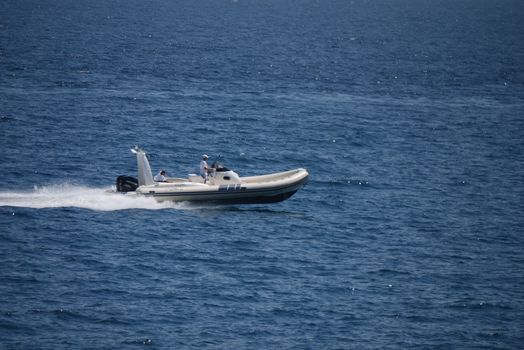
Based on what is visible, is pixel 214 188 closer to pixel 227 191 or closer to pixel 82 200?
pixel 227 191

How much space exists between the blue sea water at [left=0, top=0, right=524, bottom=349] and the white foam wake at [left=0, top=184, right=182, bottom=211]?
0.41 feet

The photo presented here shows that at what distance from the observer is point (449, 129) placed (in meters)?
73.4

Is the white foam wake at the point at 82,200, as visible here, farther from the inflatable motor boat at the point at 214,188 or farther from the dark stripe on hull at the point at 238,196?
the dark stripe on hull at the point at 238,196

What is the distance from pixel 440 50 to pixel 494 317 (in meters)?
102

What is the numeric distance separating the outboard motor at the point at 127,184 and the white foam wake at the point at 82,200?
0.37 m

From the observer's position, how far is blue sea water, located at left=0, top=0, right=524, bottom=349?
1396 inches

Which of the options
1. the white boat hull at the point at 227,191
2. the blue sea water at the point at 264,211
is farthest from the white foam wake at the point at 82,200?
the white boat hull at the point at 227,191

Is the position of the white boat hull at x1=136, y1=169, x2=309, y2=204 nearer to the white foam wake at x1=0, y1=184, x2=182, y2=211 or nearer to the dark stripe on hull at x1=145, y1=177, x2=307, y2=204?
the dark stripe on hull at x1=145, y1=177, x2=307, y2=204

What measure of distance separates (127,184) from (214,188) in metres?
4.60

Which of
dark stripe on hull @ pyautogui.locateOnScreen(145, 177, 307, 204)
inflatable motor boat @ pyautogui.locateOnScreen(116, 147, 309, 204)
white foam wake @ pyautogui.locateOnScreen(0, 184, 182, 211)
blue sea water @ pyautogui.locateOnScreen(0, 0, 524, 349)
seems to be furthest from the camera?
white foam wake @ pyautogui.locateOnScreen(0, 184, 182, 211)

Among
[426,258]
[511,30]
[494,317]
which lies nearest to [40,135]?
[426,258]

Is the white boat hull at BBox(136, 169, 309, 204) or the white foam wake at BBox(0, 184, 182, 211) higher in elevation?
the white boat hull at BBox(136, 169, 309, 204)

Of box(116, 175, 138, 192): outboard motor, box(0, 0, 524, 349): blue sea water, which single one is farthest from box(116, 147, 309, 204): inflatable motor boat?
box(0, 0, 524, 349): blue sea water

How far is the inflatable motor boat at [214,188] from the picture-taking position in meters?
46.2
